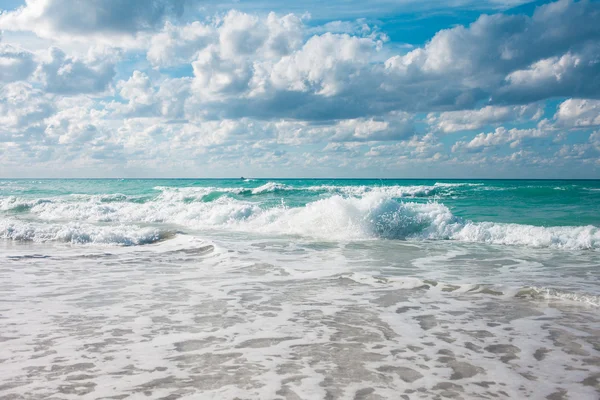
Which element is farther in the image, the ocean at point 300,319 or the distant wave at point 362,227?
the distant wave at point 362,227

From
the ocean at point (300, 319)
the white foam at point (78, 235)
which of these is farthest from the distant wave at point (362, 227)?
the ocean at point (300, 319)

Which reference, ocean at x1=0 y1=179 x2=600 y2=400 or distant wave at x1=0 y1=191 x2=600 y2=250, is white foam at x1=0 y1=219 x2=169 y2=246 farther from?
ocean at x1=0 y1=179 x2=600 y2=400

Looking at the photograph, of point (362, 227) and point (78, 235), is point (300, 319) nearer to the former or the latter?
point (362, 227)

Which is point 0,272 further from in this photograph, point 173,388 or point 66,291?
point 173,388

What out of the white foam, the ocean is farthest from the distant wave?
the ocean

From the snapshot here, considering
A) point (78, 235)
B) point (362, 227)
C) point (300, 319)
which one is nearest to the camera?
point (300, 319)

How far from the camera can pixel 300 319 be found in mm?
6301

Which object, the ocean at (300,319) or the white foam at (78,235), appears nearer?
the ocean at (300,319)

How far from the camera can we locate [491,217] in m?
22.6

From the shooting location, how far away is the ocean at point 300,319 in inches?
164

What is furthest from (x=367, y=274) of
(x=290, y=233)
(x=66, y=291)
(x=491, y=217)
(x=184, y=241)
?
(x=491, y=217)

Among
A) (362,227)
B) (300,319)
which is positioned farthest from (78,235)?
(300,319)

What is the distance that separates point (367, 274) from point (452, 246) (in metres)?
6.14

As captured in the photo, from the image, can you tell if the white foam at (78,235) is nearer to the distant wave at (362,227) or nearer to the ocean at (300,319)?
the distant wave at (362,227)
